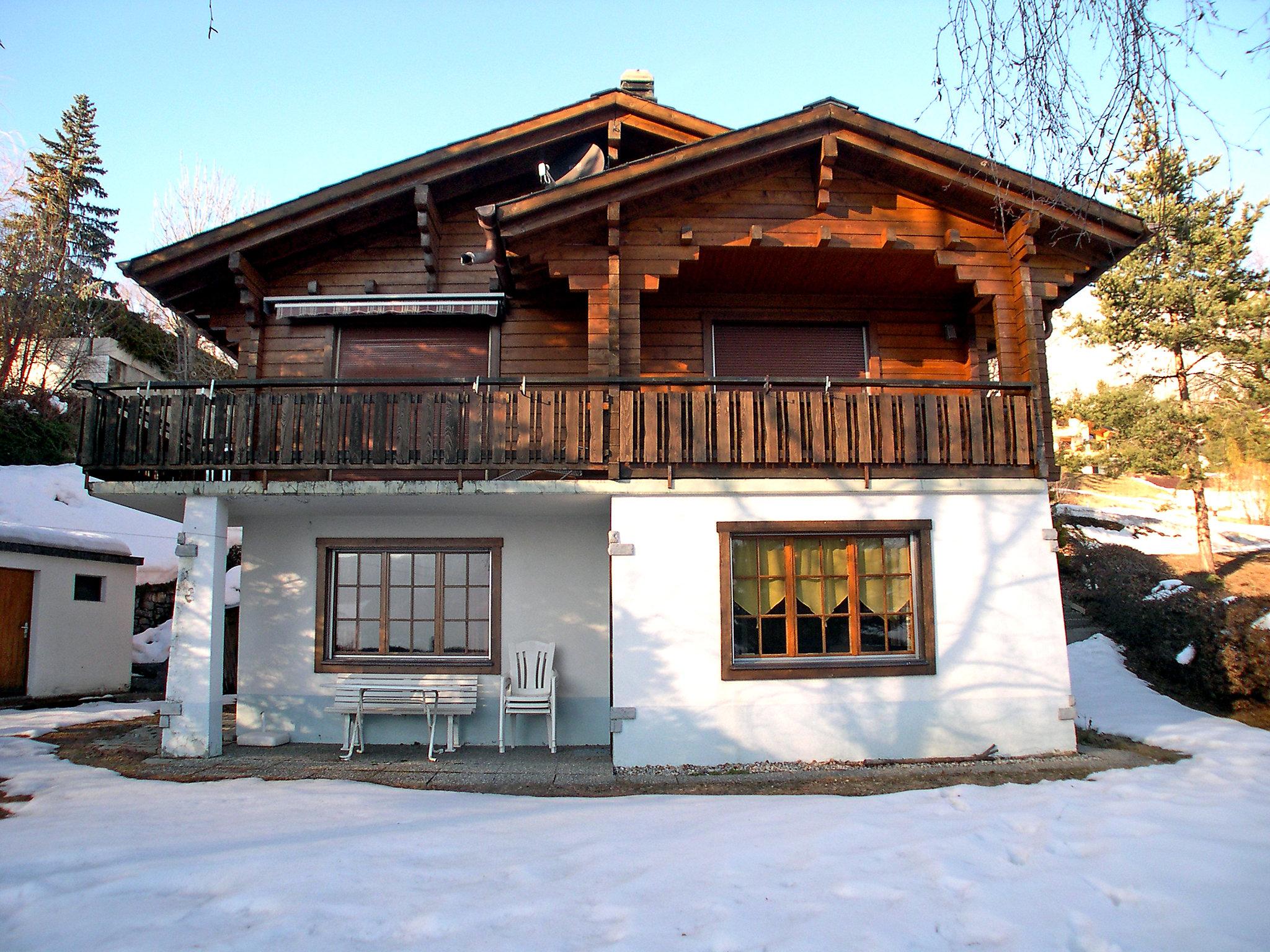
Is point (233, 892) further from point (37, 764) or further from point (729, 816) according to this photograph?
point (37, 764)

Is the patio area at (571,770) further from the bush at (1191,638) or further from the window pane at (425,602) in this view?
the bush at (1191,638)

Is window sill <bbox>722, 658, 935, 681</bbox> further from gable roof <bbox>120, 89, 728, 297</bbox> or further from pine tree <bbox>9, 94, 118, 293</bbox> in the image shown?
pine tree <bbox>9, 94, 118, 293</bbox>

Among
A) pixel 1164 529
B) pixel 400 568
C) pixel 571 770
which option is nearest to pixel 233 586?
pixel 400 568

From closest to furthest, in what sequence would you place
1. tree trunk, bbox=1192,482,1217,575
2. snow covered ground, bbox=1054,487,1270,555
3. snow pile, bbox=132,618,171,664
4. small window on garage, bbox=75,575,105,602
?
small window on garage, bbox=75,575,105,602, snow pile, bbox=132,618,171,664, tree trunk, bbox=1192,482,1217,575, snow covered ground, bbox=1054,487,1270,555

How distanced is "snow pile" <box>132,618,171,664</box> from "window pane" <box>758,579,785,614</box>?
12936mm

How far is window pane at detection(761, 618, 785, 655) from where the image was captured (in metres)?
8.62

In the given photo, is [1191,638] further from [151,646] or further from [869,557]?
[151,646]

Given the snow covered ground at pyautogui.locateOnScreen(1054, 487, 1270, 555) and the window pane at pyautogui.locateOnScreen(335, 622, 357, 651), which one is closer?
the window pane at pyautogui.locateOnScreen(335, 622, 357, 651)

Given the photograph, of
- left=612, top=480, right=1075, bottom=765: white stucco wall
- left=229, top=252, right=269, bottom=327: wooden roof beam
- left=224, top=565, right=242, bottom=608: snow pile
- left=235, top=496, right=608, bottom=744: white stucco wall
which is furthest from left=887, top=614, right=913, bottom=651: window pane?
left=224, top=565, right=242, bottom=608: snow pile

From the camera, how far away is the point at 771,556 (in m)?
8.79

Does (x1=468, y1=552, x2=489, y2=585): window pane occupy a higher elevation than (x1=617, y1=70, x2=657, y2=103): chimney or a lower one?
lower

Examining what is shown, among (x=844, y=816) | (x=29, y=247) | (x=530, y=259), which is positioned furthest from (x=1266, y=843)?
(x=29, y=247)

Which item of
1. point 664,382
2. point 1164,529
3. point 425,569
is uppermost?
point 664,382

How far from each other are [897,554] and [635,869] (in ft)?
16.4
